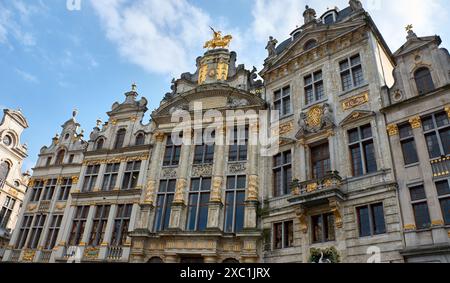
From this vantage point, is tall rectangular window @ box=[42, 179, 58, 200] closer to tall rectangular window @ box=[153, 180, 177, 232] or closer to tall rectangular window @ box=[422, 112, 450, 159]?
tall rectangular window @ box=[153, 180, 177, 232]

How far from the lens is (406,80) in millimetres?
18188

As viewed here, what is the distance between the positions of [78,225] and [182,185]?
8.77 metres

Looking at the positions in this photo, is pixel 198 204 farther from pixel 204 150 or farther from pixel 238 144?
pixel 238 144

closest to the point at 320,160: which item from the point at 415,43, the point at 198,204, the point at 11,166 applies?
the point at 415,43

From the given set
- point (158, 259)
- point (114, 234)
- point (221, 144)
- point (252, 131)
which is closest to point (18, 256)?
point (114, 234)

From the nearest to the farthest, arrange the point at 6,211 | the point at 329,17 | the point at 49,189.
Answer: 1. the point at 329,17
2. the point at 49,189
3. the point at 6,211

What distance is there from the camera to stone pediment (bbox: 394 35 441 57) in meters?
18.0

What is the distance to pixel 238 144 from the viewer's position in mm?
24250

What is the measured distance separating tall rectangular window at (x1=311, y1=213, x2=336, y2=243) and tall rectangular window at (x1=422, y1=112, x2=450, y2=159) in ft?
18.4

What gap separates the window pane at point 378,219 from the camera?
15977 millimetres

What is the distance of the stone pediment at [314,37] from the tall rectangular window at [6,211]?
28.6 meters

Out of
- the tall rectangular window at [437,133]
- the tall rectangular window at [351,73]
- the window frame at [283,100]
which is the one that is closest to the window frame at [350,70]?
the tall rectangular window at [351,73]

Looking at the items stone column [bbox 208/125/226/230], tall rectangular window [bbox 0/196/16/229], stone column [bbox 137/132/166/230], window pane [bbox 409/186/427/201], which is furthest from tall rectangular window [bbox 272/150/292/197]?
tall rectangular window [bbox 0/196/16/229]
